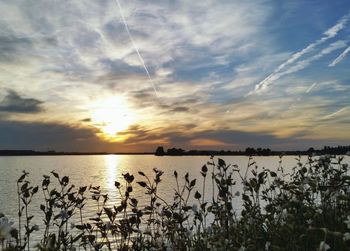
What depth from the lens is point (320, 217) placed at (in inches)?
331

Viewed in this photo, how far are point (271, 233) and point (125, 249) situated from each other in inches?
117

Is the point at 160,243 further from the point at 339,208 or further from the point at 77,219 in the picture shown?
the point at 77,219

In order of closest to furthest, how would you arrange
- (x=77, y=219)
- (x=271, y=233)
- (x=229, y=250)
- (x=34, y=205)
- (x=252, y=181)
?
(x=229, y=250) < (x=252, y=181) < (x=271, y=233) < (x=77, y=219) < (x=34, y=205)

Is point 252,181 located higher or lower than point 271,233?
higher

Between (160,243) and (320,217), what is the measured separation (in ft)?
14.6

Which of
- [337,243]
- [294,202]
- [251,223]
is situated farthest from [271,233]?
[294,202]

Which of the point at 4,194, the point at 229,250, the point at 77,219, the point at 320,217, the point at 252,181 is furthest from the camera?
the point at 4,194

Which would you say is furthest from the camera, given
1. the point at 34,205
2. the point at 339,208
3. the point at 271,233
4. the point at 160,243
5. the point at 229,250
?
the point at 34,205

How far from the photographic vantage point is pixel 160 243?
536cm

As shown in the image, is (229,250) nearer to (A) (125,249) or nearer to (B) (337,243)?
(A) (125,249)

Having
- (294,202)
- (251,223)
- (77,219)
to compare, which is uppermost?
(294,202)

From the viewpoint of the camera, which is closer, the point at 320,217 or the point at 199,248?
the point at 199,248

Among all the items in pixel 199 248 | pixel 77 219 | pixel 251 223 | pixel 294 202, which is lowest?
pixel 77 219

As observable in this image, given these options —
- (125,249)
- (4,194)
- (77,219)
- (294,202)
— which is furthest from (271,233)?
(4,194)
